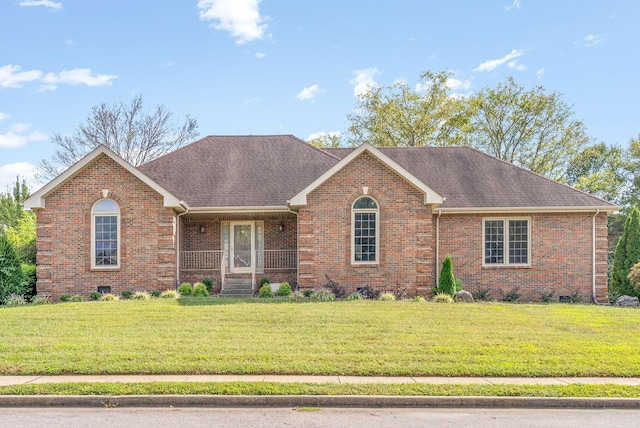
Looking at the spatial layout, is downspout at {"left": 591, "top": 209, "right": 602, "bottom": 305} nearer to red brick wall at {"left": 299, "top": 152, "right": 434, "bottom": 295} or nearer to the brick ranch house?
the brick ranch house

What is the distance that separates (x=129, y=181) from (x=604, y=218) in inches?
691

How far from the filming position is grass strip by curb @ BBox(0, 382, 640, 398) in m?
7.42

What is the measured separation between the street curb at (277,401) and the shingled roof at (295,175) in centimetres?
1182

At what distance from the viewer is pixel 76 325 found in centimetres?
1191

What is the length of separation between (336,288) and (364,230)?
226cm

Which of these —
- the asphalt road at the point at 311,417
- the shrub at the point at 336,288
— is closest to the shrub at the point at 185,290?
the shrub at the point at 336,288

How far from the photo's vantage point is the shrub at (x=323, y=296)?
15980mm

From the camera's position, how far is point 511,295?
1817 centimetres

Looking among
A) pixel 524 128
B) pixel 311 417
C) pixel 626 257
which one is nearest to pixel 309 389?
pixel 311 417

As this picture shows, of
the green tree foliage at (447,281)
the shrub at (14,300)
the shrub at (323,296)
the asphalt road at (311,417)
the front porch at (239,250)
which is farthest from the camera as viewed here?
the front porch at (239,250)

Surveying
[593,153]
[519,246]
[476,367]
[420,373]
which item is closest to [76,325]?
[420,373]

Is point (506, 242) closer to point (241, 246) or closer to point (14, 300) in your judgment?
point (241, 246)

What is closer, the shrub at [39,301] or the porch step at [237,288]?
the shrub at [39,301]

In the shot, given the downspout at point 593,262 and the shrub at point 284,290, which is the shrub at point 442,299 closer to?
the shrub at point 284,290
